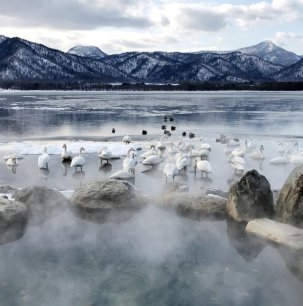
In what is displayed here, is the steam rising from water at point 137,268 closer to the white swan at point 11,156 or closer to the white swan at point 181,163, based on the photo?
the white swan at point 181,163

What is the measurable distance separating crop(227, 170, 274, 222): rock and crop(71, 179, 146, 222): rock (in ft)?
8.96

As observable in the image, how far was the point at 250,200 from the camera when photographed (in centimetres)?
1209

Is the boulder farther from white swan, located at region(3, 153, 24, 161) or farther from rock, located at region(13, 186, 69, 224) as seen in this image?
white swan, located at region(3, 153, 24, 161)

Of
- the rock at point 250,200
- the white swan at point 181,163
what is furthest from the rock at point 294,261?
the white swan at point 181,163

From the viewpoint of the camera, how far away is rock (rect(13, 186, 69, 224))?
12.6 meters

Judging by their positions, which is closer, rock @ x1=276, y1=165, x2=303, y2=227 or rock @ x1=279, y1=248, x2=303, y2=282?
rock @ x1=279, y1=248, x2=303, y2=282

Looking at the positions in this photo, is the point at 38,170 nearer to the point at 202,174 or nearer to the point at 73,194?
the point at 73,194

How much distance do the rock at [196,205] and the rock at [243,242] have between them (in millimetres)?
713

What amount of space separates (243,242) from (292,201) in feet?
5.82

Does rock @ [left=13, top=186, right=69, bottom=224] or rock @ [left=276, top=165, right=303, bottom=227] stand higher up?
rock @ [left=276, top=165, right=303, bottom=227]

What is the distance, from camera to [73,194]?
13523 mm

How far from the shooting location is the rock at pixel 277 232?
10.2 meters

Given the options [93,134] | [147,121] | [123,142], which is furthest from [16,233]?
[147,121]

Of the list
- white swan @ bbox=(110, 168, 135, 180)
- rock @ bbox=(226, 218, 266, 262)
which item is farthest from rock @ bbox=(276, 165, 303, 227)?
white swan @ bbox=(110, 168, 135, 180)
